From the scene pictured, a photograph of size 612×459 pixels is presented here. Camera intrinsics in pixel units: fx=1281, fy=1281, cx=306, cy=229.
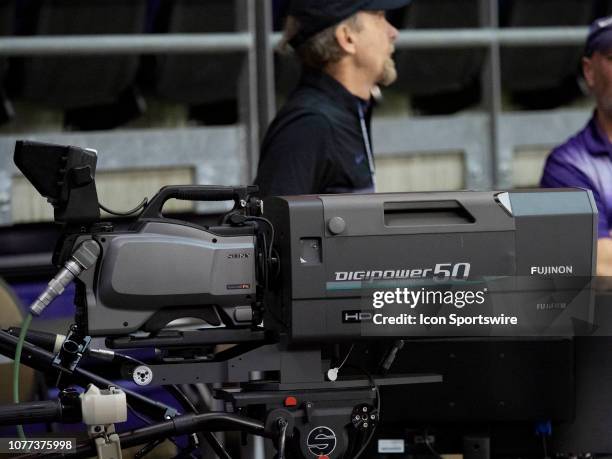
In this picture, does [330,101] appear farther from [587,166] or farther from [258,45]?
[258,45]

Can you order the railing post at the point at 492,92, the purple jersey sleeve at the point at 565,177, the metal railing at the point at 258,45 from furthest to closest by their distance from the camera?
the railing post at the point at 492,92, the metal railing at the point at 258,45, the purple jersey sleeve at the point at 565,177

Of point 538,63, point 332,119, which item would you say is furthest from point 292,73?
point 332,119

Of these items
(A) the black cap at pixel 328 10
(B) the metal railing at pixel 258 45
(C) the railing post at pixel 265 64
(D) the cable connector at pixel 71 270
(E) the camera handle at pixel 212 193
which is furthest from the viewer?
(C) the railing post at pixel 265 64

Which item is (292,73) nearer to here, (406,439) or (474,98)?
(474,98)

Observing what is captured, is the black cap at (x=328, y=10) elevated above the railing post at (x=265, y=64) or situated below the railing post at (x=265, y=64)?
below

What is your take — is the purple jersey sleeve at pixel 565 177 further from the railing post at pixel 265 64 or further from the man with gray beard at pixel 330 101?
the railing post at pixel 265 64

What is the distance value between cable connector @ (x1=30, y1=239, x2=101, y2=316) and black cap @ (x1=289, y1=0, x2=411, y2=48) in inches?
53.4

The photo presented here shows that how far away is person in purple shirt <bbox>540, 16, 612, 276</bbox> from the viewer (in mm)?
3754

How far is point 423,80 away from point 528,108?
2.26 ft

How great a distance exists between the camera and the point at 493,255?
8.06 feet

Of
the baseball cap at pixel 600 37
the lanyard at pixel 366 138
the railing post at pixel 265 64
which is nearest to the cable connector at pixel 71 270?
the lanyard at pixel 366 138

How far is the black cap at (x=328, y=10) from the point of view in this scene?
3.53 meters

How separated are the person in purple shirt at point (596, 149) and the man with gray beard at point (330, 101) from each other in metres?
0.58

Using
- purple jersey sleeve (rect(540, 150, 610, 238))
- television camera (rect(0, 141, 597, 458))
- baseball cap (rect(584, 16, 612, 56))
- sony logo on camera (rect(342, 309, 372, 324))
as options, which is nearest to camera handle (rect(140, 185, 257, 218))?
television camera (rect(0, 141, 597, 458))
